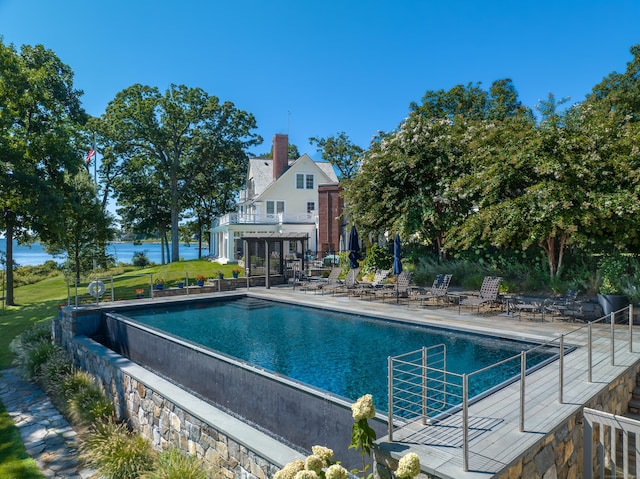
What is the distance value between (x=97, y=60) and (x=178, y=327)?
17852 mm

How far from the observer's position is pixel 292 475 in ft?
10.9

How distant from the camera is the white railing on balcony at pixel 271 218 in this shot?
31.7 meters

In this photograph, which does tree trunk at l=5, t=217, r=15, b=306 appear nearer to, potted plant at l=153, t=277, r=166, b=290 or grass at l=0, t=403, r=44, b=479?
potted plant at l=153, t=277, r=166, b=290

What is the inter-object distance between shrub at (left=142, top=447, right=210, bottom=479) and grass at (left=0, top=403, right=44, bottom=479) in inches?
83.9

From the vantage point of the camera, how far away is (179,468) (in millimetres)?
5242

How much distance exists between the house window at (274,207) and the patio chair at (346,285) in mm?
17441

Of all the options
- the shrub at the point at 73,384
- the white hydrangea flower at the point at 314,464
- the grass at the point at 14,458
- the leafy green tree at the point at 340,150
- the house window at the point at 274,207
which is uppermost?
the leafy green tree at the point at 340,150

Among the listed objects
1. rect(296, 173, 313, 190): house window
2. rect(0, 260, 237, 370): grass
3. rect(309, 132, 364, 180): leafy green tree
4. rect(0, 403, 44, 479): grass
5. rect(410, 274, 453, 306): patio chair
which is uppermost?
rect(309, 132, 364, 180): leafy green tree

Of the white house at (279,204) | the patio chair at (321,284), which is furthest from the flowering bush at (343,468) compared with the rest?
the white house at (279,204)

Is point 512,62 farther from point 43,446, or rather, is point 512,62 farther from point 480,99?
point 43,446

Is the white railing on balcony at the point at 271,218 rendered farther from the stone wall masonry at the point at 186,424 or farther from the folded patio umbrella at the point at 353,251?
the stone wall masonry at the point at 186,424

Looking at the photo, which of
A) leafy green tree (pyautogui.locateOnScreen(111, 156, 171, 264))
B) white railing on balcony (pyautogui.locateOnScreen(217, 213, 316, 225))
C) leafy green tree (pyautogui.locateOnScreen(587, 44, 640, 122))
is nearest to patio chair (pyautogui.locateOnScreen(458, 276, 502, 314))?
leafy green tree (pyautogui.locateOnScreen(587, 44, 640, 122))

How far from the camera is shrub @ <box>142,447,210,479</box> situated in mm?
5168

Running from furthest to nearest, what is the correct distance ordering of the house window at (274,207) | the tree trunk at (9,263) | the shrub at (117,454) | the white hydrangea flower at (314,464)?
the house window at (274,207)
the tree trunk at (9,263)
the shrub at (117,454)
the white hydrangea flower at (314,464)
